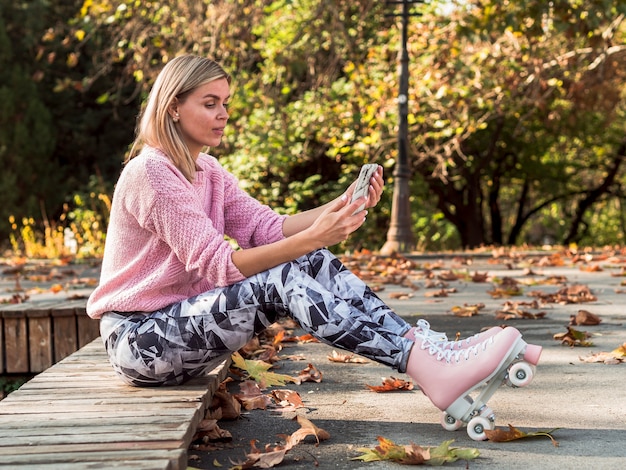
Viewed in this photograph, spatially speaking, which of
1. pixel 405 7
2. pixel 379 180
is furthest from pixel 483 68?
pixel 379 180

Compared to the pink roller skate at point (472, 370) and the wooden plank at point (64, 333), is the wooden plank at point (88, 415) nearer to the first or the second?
the pink roller skate at point (472, 370)

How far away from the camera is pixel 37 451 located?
2412 mm

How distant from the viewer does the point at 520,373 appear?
2.87m

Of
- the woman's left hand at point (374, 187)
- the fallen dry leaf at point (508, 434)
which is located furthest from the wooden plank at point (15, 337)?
the fallen dry leaf at point (508, 434)

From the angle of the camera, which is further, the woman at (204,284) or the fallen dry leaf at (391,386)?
the fallen dry leaf at (391,386)

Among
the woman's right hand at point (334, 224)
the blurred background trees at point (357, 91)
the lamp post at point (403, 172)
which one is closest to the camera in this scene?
the woman's right hand at point (334, 224)

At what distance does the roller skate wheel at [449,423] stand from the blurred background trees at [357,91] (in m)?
7.49

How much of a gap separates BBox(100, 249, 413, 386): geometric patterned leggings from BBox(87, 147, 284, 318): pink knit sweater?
0.23 ft

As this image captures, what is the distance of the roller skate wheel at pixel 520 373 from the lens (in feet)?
9.36

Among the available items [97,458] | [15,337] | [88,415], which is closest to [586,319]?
[15,337]

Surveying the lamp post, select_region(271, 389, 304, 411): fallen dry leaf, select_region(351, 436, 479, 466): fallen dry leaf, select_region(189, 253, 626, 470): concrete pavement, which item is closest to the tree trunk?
the lamp post

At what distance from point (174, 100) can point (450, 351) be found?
1.28m

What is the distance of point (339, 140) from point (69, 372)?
1056 centimetres

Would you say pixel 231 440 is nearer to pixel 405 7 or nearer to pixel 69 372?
pixel 69 372
